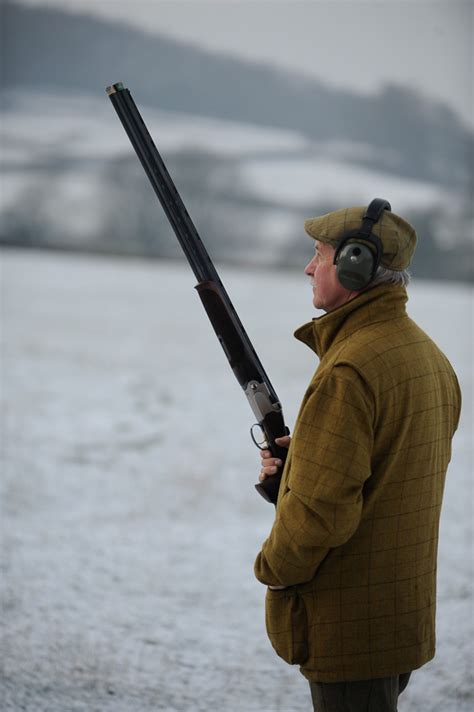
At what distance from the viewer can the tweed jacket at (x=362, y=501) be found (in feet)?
5.45

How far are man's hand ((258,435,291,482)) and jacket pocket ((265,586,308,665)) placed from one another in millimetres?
313

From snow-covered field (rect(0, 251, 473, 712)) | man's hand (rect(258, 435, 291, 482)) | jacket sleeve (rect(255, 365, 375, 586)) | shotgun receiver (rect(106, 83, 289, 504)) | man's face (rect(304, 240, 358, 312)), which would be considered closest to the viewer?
jacket sleeve (rect(255, 365, 375, 586))

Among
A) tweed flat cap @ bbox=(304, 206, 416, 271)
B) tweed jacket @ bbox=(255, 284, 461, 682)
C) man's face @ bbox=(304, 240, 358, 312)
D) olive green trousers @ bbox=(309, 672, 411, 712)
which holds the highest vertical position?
tweed flat cap @ bbox=(304, 206, 416, 271)

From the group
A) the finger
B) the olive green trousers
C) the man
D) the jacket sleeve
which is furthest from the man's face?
the olive green trousers

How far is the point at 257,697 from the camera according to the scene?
11.1 feet

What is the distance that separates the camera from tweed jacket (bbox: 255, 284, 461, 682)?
1662mm

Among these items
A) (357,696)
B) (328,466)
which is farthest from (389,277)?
(357,696)

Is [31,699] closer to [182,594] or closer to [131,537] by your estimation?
[182,594]

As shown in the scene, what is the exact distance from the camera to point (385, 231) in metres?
1.71

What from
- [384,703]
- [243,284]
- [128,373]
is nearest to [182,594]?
[384,703]

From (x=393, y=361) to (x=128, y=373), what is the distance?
9.36 metres

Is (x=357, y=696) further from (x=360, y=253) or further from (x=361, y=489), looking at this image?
(x=360, y=253)

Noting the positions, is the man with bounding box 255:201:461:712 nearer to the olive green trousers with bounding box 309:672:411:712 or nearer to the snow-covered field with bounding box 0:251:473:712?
the olive green trousers with bounding box 309:672:411:712

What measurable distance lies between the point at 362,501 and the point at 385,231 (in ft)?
1.79
